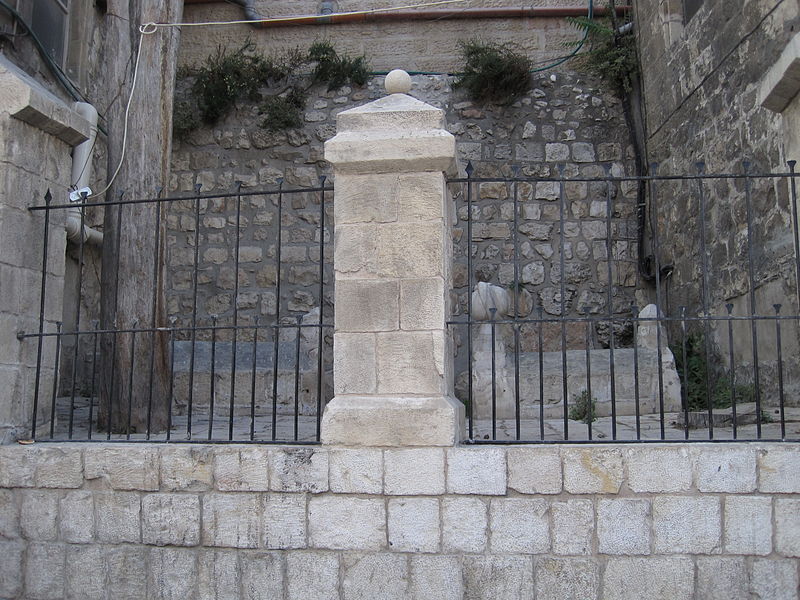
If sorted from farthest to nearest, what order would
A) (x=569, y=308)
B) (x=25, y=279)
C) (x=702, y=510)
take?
(x=569, y=308), (x=25, y=279), (x=702, y=510)

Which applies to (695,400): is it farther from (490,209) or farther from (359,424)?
(359,424)

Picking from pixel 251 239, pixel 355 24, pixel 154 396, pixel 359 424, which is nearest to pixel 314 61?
pixel 355 24

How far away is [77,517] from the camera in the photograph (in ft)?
11.9

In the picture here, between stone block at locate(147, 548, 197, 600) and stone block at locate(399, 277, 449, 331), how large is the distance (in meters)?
1.52

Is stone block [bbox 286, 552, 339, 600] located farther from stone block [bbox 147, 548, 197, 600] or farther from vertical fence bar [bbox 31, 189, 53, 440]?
vertical fence bar [bbox 31, 189, 53, 440]

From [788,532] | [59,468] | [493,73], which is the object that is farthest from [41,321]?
[493,73]

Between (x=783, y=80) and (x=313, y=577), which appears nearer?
(x=313, y=577)

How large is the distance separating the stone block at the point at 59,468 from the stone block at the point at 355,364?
140 cm

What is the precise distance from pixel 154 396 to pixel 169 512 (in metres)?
1.30

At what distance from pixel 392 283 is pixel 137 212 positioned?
2161 millimetres

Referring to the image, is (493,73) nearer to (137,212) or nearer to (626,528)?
(137,212)

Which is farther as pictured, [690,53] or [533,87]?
[533,87]

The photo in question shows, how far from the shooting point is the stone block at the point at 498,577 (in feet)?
10.6

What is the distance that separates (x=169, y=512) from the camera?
139 inches
